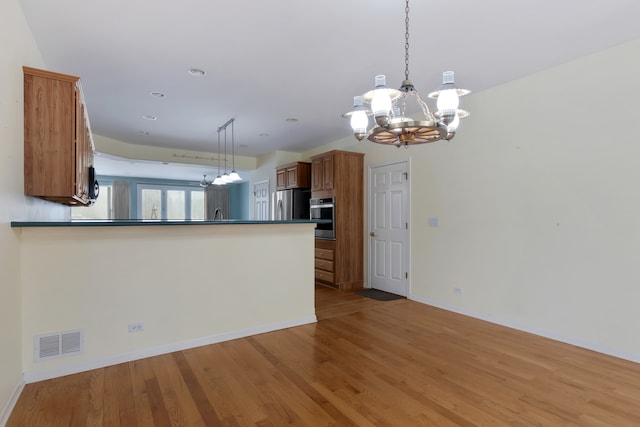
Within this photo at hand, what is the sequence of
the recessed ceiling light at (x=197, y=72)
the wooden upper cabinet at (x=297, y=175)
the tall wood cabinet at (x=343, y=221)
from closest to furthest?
1. the recessed ceiling light at (x=197, y=72)
2. the tall wood cabinet at (x=343, y=221)
3. the wooden upper cabinet at (x=297, y=175)

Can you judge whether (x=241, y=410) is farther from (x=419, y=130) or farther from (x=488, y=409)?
(x=419, y=130)

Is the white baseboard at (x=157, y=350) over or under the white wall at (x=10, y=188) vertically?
under

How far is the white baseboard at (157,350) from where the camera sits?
251cm

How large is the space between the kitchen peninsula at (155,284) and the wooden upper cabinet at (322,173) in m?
2.03

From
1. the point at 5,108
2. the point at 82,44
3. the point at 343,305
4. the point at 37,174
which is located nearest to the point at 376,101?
the point at 5,108

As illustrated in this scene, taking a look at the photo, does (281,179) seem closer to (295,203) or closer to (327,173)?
(295,203)

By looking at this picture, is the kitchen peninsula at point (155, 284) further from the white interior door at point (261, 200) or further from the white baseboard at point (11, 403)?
the white interior door at point (261, 200)

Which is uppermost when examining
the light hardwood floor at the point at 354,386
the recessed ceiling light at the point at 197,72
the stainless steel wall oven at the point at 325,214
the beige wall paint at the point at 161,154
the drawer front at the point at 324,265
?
the recessed ceiling light at the point at 197,72

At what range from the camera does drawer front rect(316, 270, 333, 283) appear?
564 centimetres

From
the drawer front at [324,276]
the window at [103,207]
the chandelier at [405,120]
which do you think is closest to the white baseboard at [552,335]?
the drawer front at [324,276]

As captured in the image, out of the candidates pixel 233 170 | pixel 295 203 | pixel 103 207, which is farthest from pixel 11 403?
pixel 103 207

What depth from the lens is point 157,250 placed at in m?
2.98

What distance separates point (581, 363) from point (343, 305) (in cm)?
263

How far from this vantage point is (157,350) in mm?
2947
